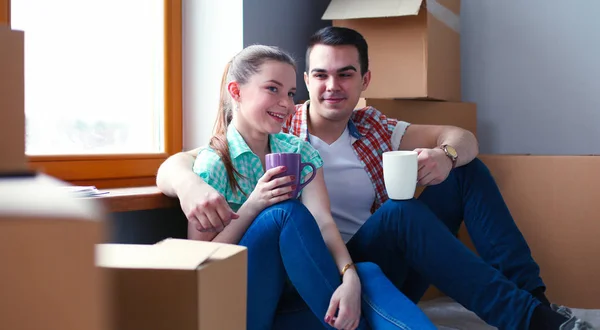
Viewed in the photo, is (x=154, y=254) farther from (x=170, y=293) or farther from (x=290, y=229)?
(x=290, y=229)

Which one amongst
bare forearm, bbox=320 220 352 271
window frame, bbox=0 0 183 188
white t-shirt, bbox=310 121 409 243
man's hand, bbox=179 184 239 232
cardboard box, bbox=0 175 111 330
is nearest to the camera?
cardboard box, bbox=0 175 111 330

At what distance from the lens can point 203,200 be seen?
110 cm

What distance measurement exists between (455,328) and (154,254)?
1.21m

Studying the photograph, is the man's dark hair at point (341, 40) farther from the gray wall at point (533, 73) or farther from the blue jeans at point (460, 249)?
the gray wall at point (533, 73)

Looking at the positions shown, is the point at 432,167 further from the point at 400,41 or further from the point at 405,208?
the point at 400,41

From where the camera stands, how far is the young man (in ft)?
4.08

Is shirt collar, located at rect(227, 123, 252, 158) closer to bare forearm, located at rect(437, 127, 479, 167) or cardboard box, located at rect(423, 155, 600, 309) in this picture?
bare forearm, located at rect(437, 127, 479, 167)

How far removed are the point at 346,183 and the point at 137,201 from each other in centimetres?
57

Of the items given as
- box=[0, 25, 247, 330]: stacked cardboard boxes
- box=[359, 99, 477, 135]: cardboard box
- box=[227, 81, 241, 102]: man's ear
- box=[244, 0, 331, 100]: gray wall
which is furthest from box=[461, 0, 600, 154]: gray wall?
box=[0, 25, 247, 330]: stacked cardboard boxes

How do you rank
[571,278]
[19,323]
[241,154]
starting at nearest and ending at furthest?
1. [19,323]
2. [241,154]
3. [571,278]

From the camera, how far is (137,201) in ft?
4.08

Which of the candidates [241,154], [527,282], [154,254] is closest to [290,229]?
[241,154]

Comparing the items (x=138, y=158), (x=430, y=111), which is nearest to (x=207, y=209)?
(x=138, y=158)

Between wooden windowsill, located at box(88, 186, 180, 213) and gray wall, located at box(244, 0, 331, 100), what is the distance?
0.60 metres
